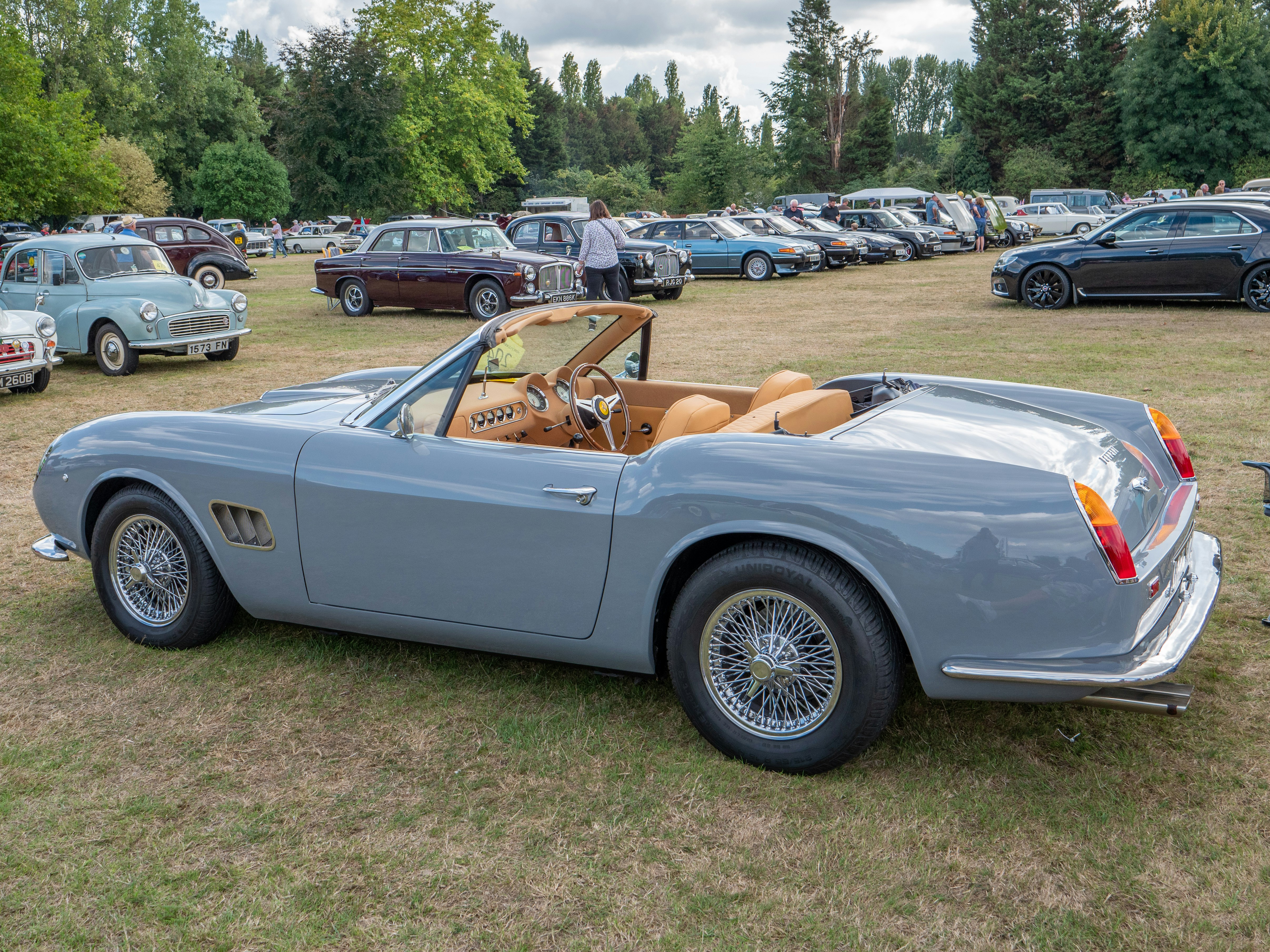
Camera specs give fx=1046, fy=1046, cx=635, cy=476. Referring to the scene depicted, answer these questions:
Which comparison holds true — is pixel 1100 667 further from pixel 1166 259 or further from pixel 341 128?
pixel 341 128

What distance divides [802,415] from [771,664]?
0.93 meters

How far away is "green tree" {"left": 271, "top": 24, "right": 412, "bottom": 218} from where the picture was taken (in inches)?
A: 1964

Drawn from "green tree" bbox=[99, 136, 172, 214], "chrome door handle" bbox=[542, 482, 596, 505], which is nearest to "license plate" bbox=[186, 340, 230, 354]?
"chrome door handle" bbox=[542, 482, 596, 505]

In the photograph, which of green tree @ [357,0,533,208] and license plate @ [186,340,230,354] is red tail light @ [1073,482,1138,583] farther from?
green tree @ [357,0,533,208]

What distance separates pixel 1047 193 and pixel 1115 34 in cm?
3054

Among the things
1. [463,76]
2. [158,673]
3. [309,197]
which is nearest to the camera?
[158,673]

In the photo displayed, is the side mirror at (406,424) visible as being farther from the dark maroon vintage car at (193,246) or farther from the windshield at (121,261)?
the dark maroon vintage car at (193,246)

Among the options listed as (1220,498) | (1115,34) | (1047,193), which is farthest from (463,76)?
(1220,498)

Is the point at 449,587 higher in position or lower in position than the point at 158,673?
higher

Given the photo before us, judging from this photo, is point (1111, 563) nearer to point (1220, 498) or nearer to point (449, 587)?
point (449, 587)

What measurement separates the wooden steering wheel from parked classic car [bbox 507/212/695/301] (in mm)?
14799

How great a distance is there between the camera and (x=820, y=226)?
2881cm

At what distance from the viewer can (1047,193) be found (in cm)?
4038

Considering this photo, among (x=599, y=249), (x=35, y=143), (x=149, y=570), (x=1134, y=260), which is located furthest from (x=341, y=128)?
(x=149, y=570)
